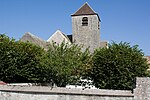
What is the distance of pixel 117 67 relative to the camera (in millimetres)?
18188

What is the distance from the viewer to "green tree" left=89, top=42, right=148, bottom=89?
17.8 metres

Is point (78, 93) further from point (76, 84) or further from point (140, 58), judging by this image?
point (140, 58)

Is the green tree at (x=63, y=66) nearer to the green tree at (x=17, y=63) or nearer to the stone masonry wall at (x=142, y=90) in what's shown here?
the green tree at (x=17, y=63)

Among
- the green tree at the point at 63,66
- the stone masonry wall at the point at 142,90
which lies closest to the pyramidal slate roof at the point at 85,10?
the green tree at the point at 63,66

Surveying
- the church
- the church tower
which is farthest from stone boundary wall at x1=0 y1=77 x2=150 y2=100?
the church tower

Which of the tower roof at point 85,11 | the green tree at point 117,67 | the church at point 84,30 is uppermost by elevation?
the tower roof at point 85,11

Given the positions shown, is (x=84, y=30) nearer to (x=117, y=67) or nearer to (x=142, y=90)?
(x=117, y=67)

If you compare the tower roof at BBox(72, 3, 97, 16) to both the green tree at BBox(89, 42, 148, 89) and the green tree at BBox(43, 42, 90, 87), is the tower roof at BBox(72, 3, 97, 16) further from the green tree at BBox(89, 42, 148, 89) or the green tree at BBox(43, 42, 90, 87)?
the green tree at BBox(89, 42, 148, 89)

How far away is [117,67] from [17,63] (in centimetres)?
682

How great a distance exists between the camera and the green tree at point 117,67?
58.5ft

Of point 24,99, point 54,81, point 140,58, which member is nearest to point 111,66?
point 140,58

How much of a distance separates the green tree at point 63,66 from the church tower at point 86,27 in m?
18.3

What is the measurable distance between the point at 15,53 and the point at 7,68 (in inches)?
53.4

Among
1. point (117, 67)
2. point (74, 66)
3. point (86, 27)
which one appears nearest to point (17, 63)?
point (74, 66)
